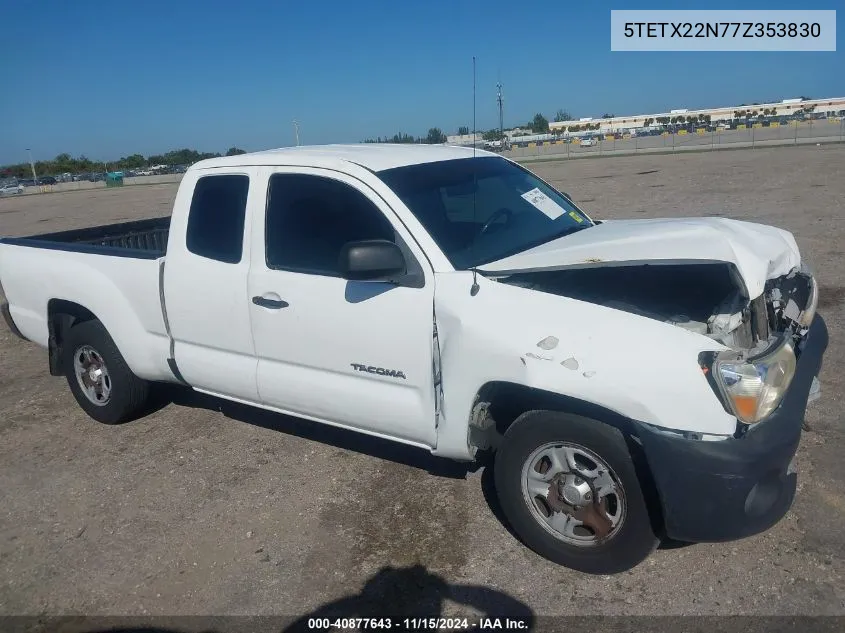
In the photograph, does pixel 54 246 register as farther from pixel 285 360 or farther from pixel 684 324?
pixel 684 324

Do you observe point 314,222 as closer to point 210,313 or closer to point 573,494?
point 210,313

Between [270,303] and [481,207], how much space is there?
134 centimetres

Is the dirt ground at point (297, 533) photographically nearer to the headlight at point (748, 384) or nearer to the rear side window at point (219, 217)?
the headlight at point (748, 384)

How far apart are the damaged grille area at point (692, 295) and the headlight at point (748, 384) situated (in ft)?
0.93

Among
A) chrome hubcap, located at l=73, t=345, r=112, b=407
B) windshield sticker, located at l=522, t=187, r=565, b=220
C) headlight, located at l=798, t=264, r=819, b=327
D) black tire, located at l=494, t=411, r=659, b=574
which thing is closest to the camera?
black tire, located at l=494, t=411, r=659, b=574

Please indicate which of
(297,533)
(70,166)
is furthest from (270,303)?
(70,166)

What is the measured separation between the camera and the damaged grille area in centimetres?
333

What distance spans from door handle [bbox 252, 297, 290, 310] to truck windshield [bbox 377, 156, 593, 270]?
2.92ft

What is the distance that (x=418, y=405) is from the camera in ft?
12.0

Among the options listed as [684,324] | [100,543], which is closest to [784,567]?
[684,324]

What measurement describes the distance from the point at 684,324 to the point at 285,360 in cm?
217

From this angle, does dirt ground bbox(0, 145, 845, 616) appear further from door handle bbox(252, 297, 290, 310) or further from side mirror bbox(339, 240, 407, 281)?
side mirror bbox(339, 240, 407, 281)

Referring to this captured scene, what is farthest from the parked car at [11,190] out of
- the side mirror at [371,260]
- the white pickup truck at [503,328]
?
the side mirror at [371,260]

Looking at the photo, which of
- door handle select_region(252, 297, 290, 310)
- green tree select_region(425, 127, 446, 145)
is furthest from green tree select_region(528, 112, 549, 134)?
door handle select_region(252, 297, 290, 310)
